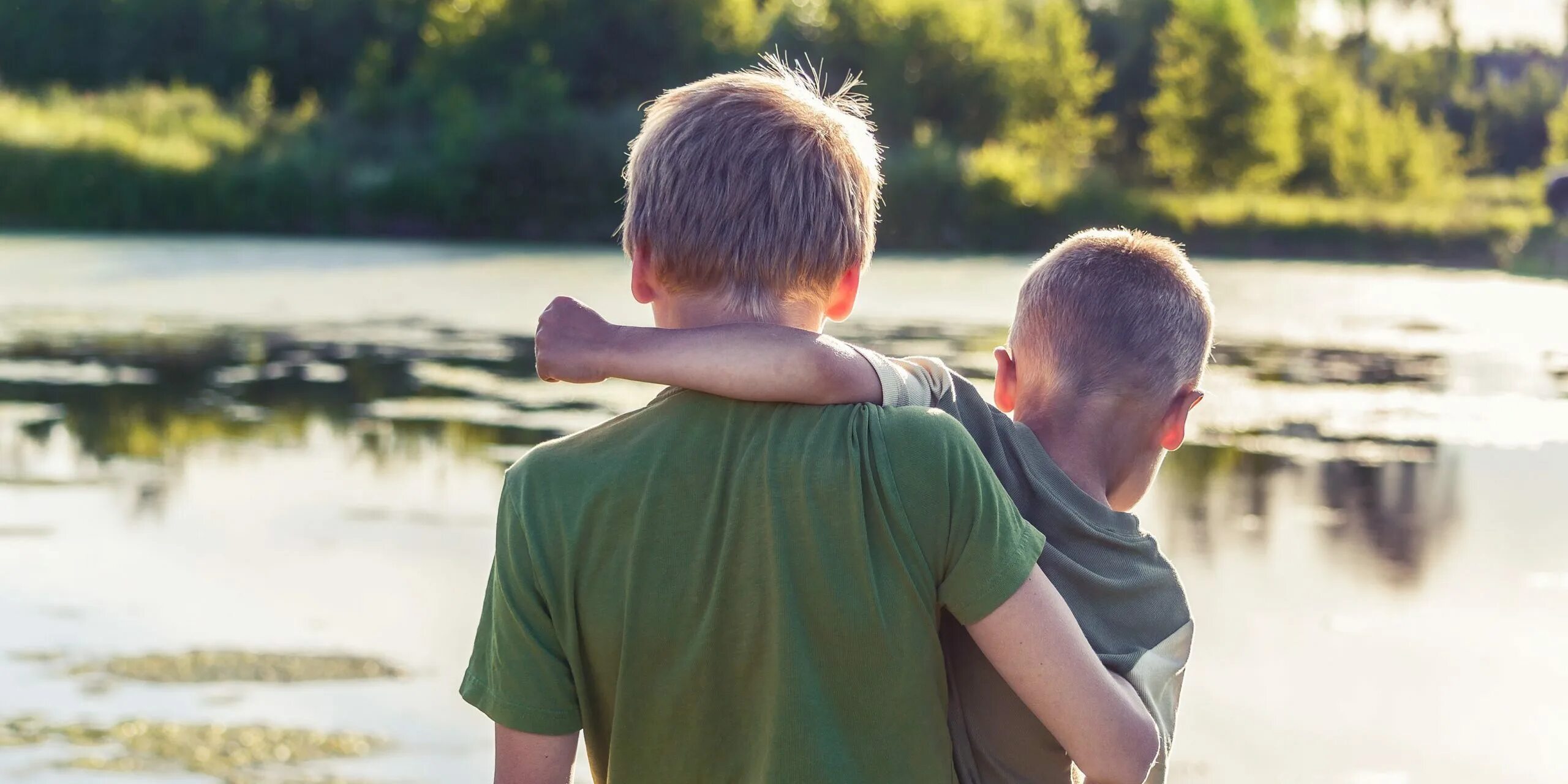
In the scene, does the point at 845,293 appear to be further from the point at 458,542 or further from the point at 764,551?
the point at 458,542

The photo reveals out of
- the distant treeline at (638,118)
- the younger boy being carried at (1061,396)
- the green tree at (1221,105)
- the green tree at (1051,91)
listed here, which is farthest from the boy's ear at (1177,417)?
the green tree at (1221,105)

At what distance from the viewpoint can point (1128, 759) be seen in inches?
61.4

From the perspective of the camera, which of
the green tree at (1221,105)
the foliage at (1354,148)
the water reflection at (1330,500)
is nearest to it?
the water reflection at (1330,500)

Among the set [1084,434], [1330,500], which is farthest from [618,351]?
[1330,500]

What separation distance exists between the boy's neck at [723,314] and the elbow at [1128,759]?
0.47 meters

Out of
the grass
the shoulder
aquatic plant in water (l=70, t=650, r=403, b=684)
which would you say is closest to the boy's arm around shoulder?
the shoulder

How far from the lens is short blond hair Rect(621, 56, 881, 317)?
147 cm

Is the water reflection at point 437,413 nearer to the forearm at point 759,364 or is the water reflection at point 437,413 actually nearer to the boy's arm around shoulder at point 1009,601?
the boy's arm around shoulder at point 1009,601

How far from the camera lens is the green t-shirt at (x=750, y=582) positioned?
144cm

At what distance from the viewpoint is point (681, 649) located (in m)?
1.54

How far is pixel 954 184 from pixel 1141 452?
91.2 feet

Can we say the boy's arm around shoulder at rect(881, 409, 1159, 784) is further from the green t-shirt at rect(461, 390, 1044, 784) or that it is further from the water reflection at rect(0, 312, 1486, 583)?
the water reflection at rect(0, 312, 1486, 583)

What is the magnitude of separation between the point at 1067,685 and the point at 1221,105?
4235cm

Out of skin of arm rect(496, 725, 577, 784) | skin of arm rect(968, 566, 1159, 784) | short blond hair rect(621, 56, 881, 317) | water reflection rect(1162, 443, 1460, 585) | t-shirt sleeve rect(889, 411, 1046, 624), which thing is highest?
short blond hair rect(621, 56, 881, 317)
